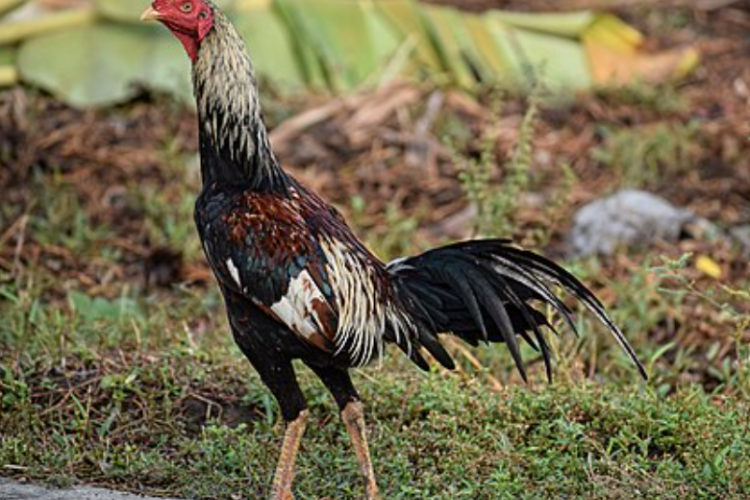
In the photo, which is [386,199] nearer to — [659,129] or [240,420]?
[659,129]

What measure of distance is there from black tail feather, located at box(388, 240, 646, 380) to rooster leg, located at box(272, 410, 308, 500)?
0.45 m

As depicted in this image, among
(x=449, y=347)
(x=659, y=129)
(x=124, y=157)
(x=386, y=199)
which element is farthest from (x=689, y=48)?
(x=449, y=347)

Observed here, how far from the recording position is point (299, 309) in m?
4.63

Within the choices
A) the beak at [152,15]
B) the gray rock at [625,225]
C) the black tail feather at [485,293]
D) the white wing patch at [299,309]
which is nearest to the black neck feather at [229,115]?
the beak at [152,15]

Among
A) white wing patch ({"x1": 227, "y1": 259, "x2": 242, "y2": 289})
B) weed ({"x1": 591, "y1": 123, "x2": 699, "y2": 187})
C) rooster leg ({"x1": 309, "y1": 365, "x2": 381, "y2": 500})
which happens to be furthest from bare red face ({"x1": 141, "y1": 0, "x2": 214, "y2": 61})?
weed ({"x1": 591, "y1": 123, "x2": 699, "y2": 187})

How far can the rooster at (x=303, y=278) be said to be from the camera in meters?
4.64

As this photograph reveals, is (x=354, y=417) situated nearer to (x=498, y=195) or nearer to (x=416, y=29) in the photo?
(x=498, y=195)

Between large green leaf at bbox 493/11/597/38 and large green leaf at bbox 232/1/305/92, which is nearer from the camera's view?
large green leaf at bbox 232/1/305/92

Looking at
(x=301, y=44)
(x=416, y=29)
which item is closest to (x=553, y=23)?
(x=416, y=29)

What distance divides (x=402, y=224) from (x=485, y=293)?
11.9 feet

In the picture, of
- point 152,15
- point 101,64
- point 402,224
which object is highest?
point 152,15

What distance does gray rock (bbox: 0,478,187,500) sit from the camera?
4.88 meters

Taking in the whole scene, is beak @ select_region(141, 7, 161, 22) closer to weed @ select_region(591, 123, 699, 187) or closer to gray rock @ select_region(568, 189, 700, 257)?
gray rock @ select_region(568, 189, 700, 257)

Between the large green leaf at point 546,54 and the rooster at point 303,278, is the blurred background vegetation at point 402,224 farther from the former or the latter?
→ the rooster at point 303,278
